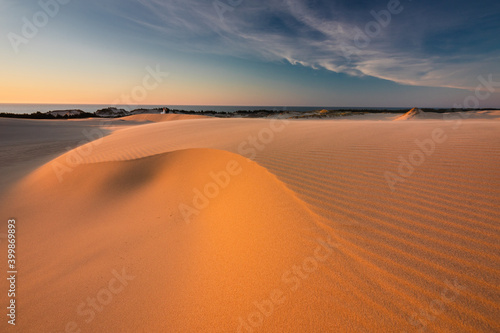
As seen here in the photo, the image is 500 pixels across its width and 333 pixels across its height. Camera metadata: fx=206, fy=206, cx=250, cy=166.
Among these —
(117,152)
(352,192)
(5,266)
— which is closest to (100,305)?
(5,266)

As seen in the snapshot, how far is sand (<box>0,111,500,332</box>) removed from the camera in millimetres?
1366

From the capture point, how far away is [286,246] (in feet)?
6.24

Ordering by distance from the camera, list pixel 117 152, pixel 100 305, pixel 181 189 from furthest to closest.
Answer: pixel 117 152 < pixel 181 189 < pixel 100 305

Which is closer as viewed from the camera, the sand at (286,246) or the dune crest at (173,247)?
the sand at (286,246)

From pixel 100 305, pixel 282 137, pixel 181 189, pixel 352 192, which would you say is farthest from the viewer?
pixel 282 137

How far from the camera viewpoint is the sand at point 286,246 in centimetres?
137

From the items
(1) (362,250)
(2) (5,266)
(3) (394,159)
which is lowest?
(2) (5,266)

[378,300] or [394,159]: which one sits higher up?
[394,159]

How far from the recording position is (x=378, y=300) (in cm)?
133

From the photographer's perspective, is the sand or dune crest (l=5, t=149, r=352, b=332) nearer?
the sand

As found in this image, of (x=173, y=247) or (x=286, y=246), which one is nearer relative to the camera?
(x=286, y=246)

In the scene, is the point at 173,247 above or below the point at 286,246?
below

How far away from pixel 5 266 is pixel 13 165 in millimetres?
6796

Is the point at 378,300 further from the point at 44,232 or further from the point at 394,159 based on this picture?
the point at 44,232
